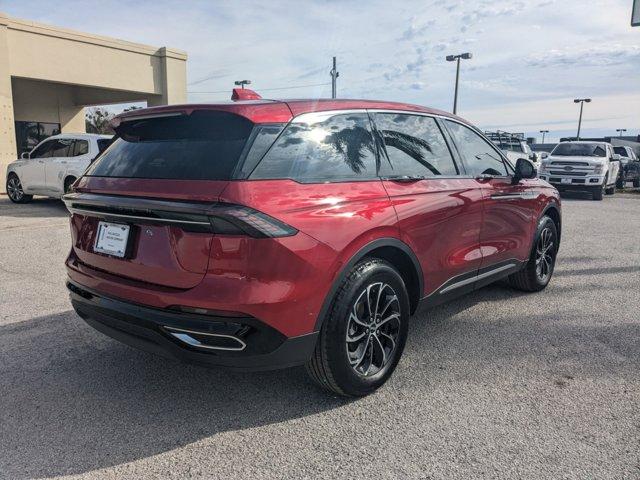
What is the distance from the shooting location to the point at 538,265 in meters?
5.28

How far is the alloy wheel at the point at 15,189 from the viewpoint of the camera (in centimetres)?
1266

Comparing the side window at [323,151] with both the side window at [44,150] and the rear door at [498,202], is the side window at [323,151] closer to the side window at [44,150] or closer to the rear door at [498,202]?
the rear door at [498,202]

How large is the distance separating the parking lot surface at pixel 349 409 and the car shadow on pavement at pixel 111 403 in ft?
0.03

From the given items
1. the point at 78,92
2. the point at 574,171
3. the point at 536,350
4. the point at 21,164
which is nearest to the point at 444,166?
the point at 536,350

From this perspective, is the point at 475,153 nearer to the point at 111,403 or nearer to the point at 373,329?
the point at 373,329

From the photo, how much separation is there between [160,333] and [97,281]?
60cm

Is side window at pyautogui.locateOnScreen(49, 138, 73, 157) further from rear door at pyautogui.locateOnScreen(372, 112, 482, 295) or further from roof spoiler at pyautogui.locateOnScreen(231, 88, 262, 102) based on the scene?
rear door at pyautogui.locateOnScreen(372, 112, 482, 295)

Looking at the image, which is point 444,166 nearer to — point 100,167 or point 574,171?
point 100,167

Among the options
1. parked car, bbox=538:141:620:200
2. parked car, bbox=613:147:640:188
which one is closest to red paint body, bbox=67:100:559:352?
parked car, bbox=538:141:620:200

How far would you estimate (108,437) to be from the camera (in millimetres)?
2691

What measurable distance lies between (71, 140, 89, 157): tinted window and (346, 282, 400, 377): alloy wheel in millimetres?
9455

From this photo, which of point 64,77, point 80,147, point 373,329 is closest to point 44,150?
point 80,147

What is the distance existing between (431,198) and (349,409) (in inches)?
57.8

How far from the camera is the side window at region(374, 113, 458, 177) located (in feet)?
11.2
